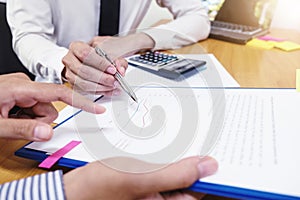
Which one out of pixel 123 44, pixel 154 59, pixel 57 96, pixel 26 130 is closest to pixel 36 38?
pixel 123 44

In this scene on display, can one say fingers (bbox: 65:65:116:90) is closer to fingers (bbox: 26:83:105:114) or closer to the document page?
fingers (bbox: 26:83:105:114)

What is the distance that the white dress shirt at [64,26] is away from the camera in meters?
0.87

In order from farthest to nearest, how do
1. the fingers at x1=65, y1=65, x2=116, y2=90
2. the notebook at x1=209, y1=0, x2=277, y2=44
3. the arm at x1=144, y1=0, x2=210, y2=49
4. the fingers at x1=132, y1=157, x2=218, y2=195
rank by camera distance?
1. the notebook at x1=209, y1=0, x2=277, y2=44
2. the arm at x1=144, y1=0, x2=210, y2=49
3. the fingers at x1=65, y1=65, x2=116, y2=90
4. the fingers at x1=132, y1=157, x2=218, y2=195

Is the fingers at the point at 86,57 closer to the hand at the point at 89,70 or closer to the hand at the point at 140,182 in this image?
the hand at the point at 89,70

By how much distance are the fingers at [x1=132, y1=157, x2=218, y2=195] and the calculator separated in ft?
1.29

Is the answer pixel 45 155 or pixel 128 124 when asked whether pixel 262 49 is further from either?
pixel 45 155

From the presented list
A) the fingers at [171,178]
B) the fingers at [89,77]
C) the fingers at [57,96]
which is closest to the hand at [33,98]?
the fingers at [57,96]

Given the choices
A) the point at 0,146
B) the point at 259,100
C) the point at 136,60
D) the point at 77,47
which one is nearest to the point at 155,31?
the point at 136,60

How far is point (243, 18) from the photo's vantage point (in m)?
1.23

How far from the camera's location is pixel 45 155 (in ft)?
1.50

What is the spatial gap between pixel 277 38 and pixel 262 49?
159 millimetres

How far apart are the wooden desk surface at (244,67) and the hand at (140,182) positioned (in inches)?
4.2

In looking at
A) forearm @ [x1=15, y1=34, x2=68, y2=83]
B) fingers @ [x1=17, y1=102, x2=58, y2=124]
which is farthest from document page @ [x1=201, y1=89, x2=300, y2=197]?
forearm @ [x1=15, y1=34, x2=68, y2=83]

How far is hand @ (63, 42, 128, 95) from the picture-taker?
0.66 meters
